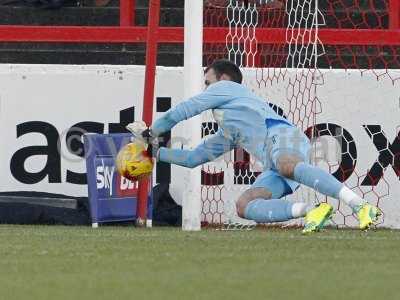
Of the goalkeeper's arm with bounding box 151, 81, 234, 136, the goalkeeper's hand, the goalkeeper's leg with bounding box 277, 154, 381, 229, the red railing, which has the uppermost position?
the red railing

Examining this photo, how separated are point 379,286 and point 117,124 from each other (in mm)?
6982

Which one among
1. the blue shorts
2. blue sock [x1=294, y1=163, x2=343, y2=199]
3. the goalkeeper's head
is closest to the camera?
blue sock [x1=294, y1=163, x2=343, y2=199]

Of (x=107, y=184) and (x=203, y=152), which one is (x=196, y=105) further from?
(x=107, y=184)

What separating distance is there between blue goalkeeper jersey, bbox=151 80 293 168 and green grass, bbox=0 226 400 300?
76 cm

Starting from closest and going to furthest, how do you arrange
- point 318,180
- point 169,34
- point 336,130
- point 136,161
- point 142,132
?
point 318,180
point 142,132
point 136,161
point 336,130
point 169,34

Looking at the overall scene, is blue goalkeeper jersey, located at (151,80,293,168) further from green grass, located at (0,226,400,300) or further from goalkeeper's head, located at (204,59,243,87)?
green grass, located at (0,226,400,300)

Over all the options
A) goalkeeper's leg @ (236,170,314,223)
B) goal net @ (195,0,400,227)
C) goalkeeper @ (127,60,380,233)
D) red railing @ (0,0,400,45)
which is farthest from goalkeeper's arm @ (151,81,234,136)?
red railing @ (0,0,400,45)

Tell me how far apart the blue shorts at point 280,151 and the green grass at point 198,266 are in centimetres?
38

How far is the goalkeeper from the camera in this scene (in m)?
9.86

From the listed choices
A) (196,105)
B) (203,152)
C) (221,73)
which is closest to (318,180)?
(196,105)

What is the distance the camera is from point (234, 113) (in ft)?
34.7

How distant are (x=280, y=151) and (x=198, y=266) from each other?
8.48 ft

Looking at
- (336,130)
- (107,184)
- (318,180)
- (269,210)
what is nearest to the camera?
(318,180)

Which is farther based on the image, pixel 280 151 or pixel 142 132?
pixel 142 132
